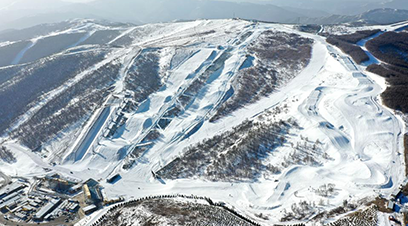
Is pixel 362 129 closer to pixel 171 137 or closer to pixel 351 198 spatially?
pixel 351 198

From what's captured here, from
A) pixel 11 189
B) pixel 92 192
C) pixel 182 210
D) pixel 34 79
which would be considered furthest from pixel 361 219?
pixel 34 79

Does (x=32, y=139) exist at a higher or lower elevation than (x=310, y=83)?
lower

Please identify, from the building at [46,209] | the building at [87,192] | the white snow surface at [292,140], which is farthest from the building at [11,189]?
the building at [87,192]

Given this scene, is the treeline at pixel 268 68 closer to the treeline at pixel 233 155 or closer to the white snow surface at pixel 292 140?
the white snow surface at pixel 292 140

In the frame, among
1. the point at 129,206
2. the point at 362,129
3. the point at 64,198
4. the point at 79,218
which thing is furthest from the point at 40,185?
the point at 362,129

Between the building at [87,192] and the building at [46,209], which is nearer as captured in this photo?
the building at [46,209]

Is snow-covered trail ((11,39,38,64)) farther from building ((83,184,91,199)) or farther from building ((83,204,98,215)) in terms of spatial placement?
building ((83,204,98,215))

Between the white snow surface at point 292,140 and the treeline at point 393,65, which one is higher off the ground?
Result: the treeline at point 393,65
